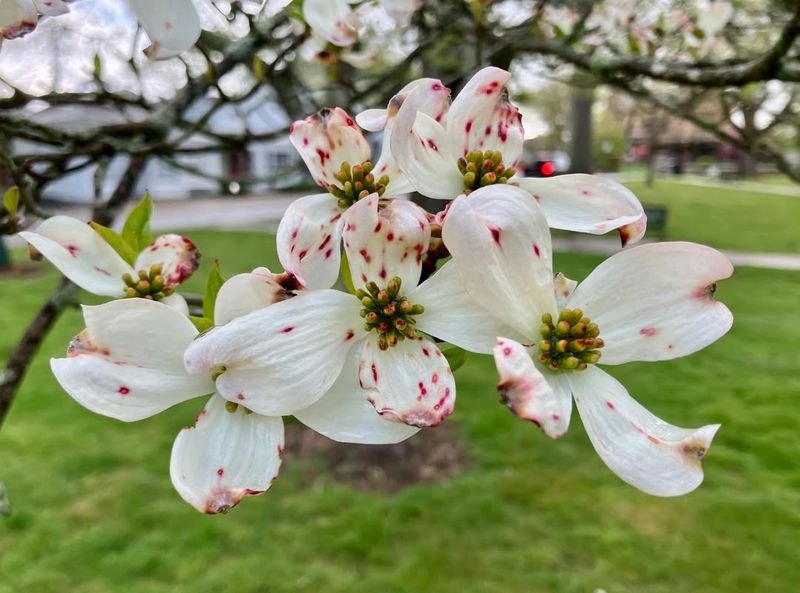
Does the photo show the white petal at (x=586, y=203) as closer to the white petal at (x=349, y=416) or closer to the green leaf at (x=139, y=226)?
the white petal at (x=349, y=416)

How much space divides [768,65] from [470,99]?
3.22 feet

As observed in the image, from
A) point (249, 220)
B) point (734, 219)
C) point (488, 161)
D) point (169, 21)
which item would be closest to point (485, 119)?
point (488, 161)

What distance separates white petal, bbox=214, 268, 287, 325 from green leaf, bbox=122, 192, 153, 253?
8.9 inches

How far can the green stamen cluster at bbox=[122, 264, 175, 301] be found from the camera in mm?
557

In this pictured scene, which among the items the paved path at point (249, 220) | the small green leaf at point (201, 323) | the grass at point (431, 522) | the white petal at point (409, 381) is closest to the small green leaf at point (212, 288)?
the small green leaf at point (201, 323)

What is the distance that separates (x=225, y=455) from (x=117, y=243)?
0.85 feet

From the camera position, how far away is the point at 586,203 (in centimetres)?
44

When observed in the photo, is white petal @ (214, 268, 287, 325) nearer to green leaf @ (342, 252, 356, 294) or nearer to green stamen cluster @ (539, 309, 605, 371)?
green leaf @ (342, 252, 356, 294)

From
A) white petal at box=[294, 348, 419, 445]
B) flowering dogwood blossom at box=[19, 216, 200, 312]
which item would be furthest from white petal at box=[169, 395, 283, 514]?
flowering dogwood blossom at box=[19, 216, 200, 312]

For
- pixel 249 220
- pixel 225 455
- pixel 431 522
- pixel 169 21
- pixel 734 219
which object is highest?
pixel 169 21

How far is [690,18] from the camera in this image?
93.0 inches

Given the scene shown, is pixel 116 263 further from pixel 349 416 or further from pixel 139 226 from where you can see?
pixel 349 416

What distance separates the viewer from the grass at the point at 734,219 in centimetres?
896

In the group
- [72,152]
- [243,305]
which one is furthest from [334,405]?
[72,152]
